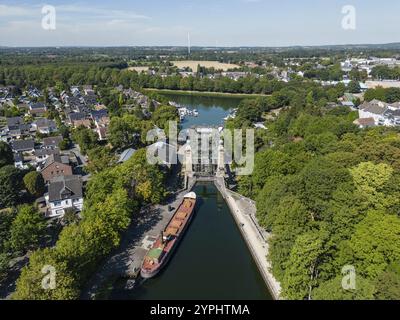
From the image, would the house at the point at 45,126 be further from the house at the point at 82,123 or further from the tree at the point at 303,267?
the tree at the point at 303,267

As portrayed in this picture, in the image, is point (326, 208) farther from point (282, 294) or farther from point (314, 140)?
point (314, 140)

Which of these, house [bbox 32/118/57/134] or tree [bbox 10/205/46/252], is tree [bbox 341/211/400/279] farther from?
house [bbox 32/118/57/134]

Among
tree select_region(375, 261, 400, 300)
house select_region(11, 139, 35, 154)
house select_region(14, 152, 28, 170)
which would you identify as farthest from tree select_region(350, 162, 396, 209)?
house select_region(11, 139, 35, 154)

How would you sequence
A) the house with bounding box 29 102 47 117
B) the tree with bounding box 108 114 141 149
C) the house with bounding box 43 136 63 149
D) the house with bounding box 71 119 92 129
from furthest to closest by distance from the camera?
the house with bounding box 29 102 47 117 → the house with bounding box 71 119 92 129 → the tree with bounding box 108 114 141 149 → the house with bounding box 43 136 63 149

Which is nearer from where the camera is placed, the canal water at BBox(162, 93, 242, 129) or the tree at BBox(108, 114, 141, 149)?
the tree at BBox(108, 114, 141, 149)

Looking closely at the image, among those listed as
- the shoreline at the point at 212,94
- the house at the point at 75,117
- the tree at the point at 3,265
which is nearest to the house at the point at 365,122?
the shoreline at the point at 212,94

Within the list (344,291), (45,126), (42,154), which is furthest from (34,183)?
(344,291)
